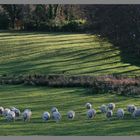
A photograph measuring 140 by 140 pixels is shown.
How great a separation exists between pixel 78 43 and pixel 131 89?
174 cm

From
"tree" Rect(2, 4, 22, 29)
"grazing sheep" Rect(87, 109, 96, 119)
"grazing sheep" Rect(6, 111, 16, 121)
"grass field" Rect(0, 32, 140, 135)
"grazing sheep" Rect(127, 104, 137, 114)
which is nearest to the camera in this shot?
"grass field" Rect(0, 32, 140, 135)

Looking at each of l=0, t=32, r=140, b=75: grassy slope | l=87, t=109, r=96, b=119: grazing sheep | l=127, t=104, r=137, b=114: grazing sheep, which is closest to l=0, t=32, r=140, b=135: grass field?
l=0, t=32, r=140, b=75: grassy slope

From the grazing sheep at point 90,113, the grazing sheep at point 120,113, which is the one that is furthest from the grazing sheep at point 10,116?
the grazing sheep at point 120,113

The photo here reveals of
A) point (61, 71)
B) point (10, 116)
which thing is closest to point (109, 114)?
point (10, 116)

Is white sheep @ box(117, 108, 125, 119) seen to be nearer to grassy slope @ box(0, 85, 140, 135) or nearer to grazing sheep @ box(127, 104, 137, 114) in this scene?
grassy slope @ box(0, 85, 140, 135)

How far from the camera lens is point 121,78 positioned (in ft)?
48.4

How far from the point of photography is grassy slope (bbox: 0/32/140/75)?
1448cm

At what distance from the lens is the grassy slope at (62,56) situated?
570 inches

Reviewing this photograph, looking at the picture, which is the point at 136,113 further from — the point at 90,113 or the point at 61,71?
the point at 61,71

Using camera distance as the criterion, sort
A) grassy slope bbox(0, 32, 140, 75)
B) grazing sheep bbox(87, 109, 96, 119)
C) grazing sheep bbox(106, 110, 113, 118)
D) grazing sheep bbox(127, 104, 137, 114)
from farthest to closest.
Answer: grassy slope bbox(0, 32, 140, 75)
grazing sheep bbox(127, 104, 137, 114)
grazing sheep bbox(106, 110, 113, 118)
grazing sheep bbox(87, 109, 96, 119)

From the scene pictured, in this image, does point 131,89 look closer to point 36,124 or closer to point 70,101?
point 70,101

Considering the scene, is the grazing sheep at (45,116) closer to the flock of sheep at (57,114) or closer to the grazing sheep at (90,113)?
the flock of sheep at (57,114)

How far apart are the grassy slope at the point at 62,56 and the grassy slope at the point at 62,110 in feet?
3.48

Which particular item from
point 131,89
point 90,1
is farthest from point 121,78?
point 90,1
